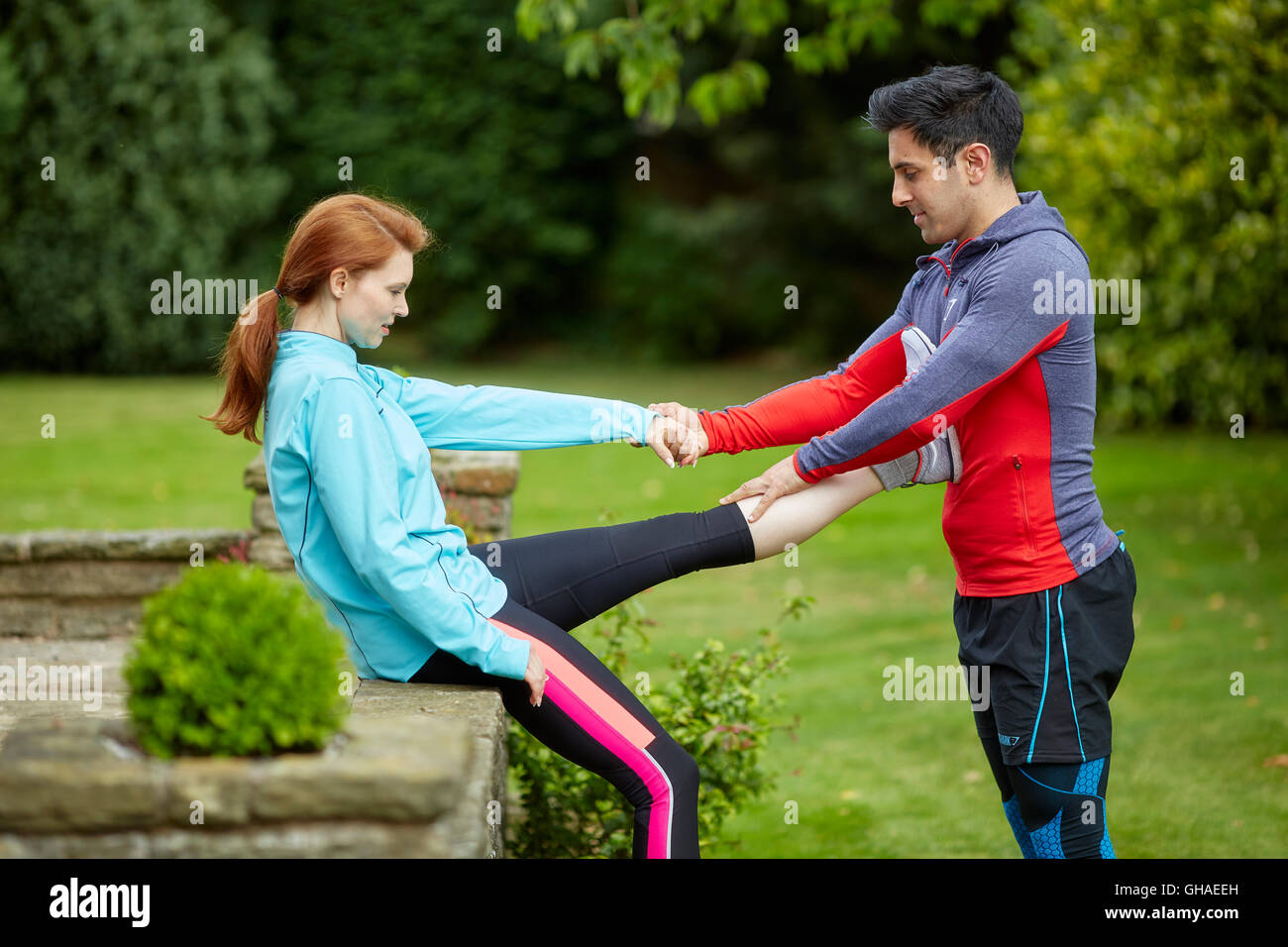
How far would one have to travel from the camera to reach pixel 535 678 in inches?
113

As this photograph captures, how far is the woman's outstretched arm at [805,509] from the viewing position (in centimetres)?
325

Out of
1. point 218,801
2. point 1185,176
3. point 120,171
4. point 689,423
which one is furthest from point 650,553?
point 120,171

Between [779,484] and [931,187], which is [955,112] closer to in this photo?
[931,187]

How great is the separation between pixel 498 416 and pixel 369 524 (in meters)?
0.75

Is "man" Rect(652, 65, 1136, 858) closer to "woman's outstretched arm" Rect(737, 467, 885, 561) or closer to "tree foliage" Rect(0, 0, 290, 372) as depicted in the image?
"woman's outstretched arm" Rect(737, 467, 885, 561)

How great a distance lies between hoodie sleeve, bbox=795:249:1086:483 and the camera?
2822mm

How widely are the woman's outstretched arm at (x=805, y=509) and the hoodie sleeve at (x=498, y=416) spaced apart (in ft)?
1.55

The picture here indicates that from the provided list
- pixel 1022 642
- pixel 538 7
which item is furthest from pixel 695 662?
pixel 538 7

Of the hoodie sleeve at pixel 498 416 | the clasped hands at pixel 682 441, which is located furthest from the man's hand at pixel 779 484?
the hoodie sleeve at pixel 498 416

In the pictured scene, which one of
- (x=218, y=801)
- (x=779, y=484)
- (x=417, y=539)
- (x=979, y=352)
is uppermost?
(x=979, y=352)
